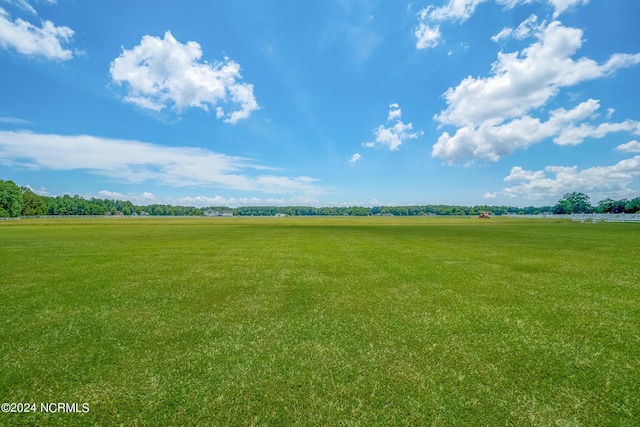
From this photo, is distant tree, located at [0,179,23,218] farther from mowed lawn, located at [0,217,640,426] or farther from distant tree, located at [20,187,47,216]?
mowed lawn, located at [0,217,640,426]

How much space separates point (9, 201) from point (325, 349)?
167m

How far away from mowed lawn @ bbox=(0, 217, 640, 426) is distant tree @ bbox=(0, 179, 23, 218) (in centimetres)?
15141

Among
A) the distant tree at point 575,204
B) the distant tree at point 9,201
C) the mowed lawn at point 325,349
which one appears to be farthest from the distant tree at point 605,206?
the distant tree at point 9,201

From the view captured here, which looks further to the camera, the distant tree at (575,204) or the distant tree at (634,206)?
the distant tree at (575,204)

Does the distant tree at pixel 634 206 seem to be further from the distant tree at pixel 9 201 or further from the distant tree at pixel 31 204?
the distant tree at pixel 31 204

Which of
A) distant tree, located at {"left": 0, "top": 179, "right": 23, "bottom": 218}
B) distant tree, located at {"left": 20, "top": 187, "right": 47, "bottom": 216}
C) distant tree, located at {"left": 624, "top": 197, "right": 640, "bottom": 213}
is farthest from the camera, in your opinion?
distant tree, located at {"left": 20, "top": 187, "right": 47, "bottom": 216}

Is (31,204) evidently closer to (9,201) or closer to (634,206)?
(9,201)

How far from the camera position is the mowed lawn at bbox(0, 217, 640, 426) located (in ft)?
13.1

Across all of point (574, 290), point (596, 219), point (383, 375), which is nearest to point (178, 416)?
point (383, 375)

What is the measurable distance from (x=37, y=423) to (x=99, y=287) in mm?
8076

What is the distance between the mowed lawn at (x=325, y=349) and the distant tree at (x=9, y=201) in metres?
151

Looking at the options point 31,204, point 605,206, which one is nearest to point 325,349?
point 31,204

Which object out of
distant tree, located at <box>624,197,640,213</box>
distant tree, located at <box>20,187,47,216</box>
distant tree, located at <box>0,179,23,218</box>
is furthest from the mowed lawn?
distant tree, located at <box>20,187,47,216</box>

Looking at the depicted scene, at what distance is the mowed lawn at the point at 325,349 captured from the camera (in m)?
3.98
